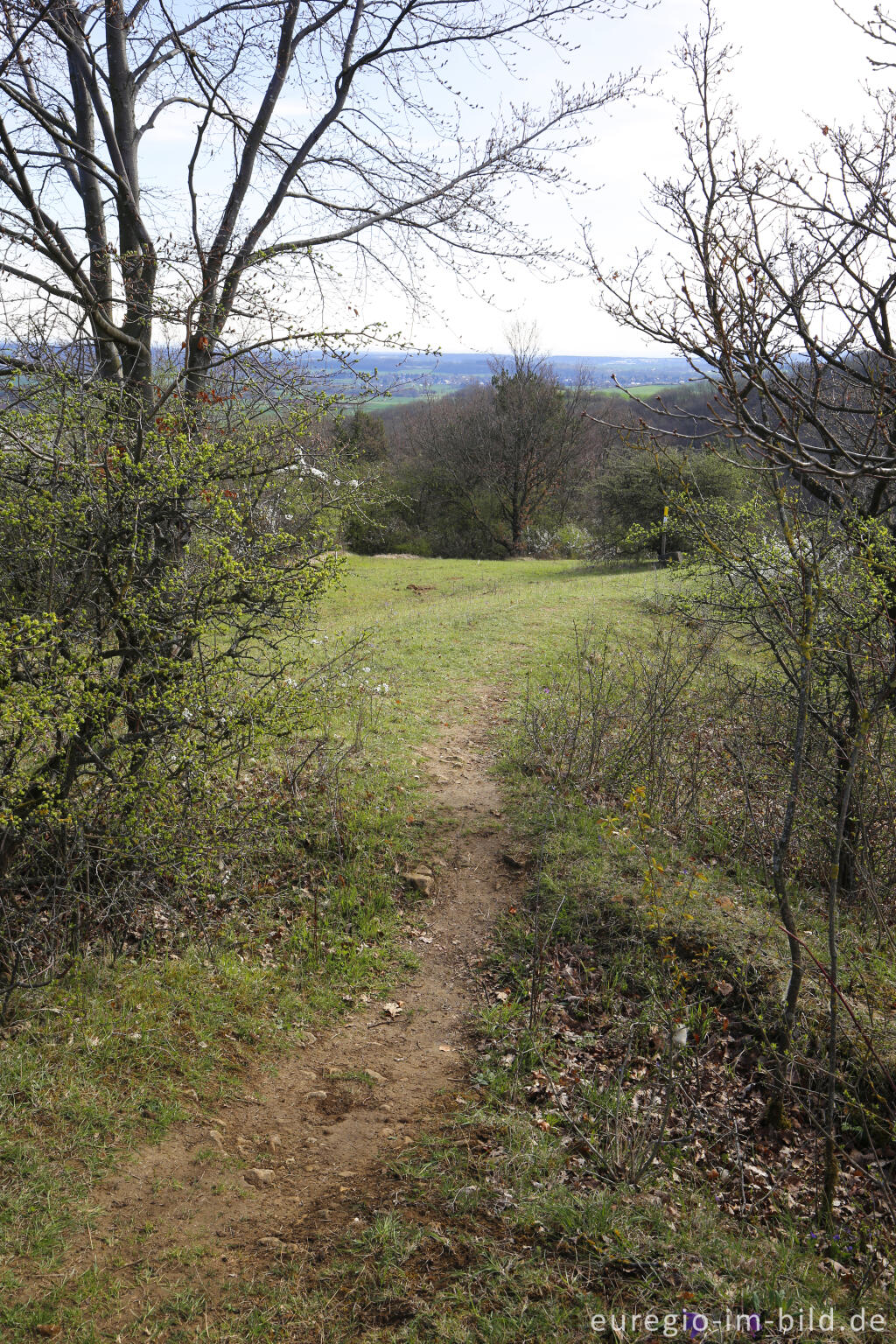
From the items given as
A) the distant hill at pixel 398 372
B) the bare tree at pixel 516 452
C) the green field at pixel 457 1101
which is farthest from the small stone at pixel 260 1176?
the bare tree at pixel 516 452

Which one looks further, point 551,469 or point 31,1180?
point 551,469

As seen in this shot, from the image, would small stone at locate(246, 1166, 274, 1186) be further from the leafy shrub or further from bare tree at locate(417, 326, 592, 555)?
bare tree at locate(417, 326, 592, 555)

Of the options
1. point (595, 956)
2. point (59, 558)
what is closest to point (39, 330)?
point (59, 558)

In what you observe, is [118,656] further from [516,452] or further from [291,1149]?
[516,452]

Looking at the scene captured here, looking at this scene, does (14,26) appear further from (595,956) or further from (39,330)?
(595,956)

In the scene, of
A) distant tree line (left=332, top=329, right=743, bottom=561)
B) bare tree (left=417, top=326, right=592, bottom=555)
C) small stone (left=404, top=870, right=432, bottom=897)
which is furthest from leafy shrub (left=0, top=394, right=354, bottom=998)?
bare tree (left=417, top=326, right=592, bottom=555)

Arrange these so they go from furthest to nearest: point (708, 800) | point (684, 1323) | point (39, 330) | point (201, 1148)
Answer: point (708, 800) → point (39, 330) → point (201, 1148) → point (684, 1323)

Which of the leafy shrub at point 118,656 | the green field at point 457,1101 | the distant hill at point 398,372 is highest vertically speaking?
the distant hill at point 398,372

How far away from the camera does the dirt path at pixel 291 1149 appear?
110 inches

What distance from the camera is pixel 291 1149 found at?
3.47m

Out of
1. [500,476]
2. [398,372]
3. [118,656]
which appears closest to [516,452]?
[500,476]

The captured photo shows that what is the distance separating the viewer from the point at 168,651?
4.34 m

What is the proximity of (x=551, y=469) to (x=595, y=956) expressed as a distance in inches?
1185

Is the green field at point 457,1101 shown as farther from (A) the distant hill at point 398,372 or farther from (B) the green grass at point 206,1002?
(A) the distant hill at point 398,372
